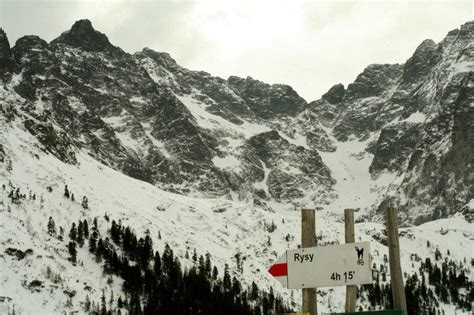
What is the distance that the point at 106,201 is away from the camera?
165 meters

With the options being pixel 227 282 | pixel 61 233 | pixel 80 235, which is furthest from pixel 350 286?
pixel 227 282

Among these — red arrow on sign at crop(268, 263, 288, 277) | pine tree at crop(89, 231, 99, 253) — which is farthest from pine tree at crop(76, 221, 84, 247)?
red arrow on sign at crop(268, 263, 288, 277)

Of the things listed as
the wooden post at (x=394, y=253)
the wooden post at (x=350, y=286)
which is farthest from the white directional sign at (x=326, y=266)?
the wooden post at (x=394, y=253)

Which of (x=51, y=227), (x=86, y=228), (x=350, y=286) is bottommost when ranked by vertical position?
(x=350, y=286)

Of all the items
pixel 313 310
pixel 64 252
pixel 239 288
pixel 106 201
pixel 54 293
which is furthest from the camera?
pixel 106 201

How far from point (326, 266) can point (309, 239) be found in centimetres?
101

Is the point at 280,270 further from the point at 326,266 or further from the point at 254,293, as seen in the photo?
the point at 254,293

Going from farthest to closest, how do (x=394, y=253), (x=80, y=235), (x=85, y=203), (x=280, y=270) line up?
1. (x=85, y=203)
2. (x=80, y=235)
3. (x=394, y=253)
4. (x=280, y=270)

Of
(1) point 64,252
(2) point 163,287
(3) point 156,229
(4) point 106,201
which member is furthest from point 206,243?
(1) point 64,252

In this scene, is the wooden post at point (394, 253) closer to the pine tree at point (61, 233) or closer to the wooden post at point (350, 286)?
the wooden post at point (350, 286)

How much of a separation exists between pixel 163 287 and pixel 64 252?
21.4 metres

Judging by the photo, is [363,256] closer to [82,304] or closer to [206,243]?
[82,304]

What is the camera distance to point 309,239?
1284cm

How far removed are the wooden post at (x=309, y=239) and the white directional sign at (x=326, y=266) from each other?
269mm
